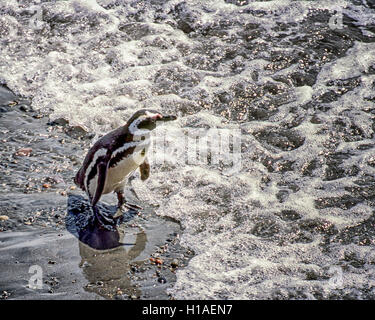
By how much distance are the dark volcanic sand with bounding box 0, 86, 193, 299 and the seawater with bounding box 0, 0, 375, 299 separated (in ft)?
0.69

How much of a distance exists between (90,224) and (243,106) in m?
2.60

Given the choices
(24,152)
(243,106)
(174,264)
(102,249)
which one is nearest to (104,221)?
(102,249)

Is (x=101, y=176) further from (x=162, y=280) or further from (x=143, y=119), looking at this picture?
(x=162, y=280)

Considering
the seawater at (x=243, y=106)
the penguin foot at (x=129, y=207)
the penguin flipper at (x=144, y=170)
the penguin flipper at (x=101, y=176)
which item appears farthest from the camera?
the penguin flipper at (x=144, y=170)

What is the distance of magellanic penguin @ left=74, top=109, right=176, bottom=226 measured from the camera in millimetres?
4066

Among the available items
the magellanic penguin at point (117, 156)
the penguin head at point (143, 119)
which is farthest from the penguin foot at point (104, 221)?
the penguin head at point (143, 119)

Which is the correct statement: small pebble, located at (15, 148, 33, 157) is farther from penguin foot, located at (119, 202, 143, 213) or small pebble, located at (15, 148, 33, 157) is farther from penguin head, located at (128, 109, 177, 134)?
penguin head, located at (128, 109, 177, 134)

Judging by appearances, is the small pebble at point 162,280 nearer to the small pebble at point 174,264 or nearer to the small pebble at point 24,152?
the small pebble at point 174,264

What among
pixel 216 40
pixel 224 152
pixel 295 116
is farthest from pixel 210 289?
pixel 216 40

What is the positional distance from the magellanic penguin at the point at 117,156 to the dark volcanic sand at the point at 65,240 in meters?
0.26

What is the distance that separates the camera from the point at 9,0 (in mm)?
8133

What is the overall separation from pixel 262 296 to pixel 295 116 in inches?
109

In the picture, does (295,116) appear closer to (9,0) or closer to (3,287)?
(3,287)

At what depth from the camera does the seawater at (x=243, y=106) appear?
3.90 meters
